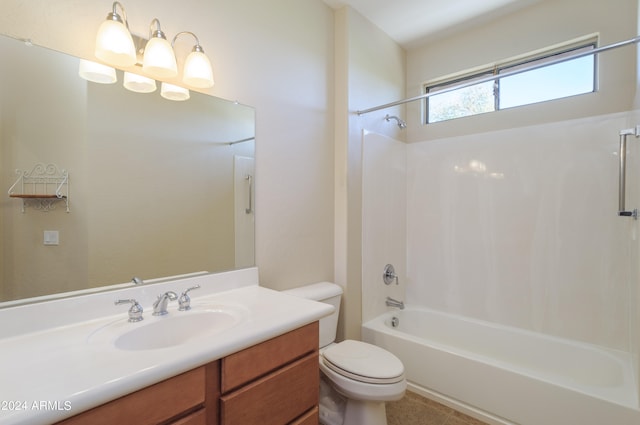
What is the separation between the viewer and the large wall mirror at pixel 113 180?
1046 mm

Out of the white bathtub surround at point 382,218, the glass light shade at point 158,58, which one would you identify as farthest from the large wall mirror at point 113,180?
the white bathtub surround at point 382,218

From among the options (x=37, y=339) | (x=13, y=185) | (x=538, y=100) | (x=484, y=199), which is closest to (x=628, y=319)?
(x=484, y=199)

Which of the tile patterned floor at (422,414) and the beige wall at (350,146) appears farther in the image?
the beige wall at (350,146)

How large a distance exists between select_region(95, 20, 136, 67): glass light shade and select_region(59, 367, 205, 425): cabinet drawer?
3.82ft

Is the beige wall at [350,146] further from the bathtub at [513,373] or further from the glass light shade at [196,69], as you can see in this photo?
the glass light shade at [196,69]

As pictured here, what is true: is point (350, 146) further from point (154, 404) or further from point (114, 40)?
point (154, 404)

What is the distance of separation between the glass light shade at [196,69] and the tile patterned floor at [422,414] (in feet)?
7.06

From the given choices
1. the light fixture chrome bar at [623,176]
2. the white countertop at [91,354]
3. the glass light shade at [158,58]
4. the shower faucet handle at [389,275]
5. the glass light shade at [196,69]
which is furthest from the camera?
the shower faucet handle at [389,275]

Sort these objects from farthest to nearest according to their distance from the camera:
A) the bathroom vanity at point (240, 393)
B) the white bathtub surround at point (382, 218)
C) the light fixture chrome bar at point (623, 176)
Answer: the white bathtub surround at point (382, 218) < the light fixture chrome bar at point (623, 176) < the bathroom vanity at point (240, 393)

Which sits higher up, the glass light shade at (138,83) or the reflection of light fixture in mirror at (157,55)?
the reflection of light fixture in mirror at (157,55)

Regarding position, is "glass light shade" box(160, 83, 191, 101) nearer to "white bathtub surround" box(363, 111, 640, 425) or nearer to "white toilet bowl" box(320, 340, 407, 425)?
"white bathtub surround" box(363, 111, 640, 425)

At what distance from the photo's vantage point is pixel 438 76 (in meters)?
2.73

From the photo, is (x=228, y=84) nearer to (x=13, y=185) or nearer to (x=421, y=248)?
(x=13, y=185)

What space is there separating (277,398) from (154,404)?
437mm
